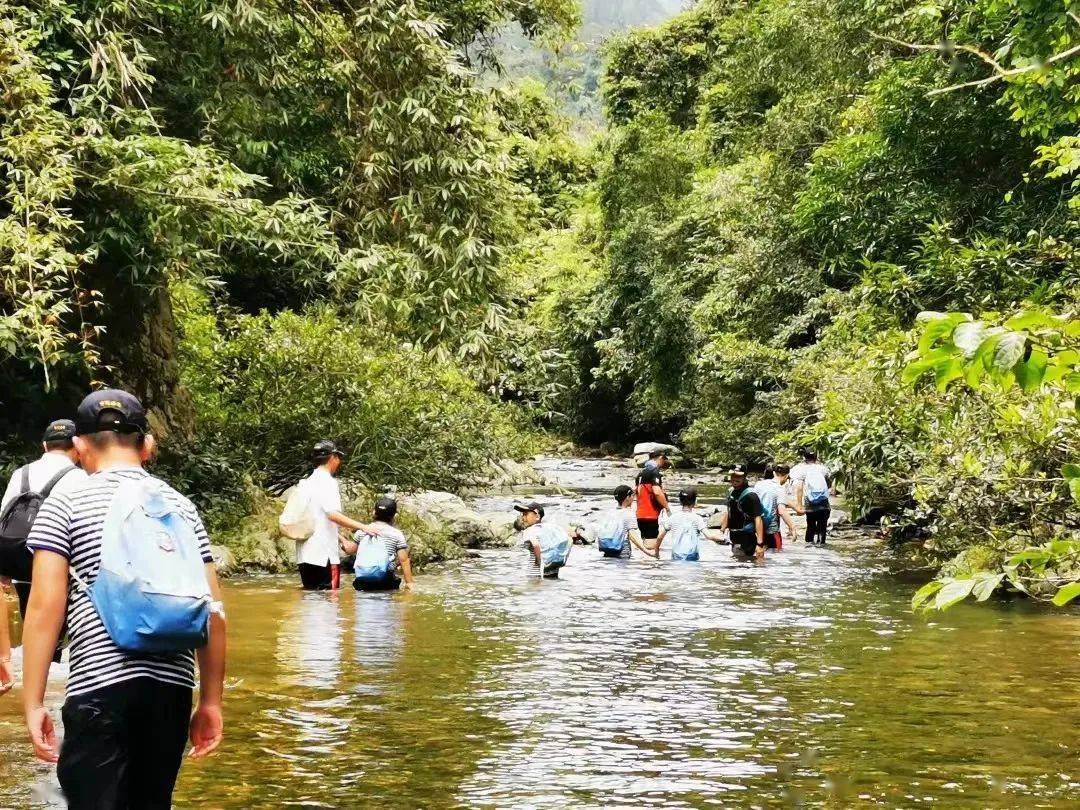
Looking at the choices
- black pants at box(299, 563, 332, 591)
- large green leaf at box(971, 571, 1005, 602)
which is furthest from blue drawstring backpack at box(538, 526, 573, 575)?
large green leaf at box(971, 571, 1005, 602)

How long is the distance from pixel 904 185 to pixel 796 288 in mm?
11035

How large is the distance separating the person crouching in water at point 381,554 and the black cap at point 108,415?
10.8 metres

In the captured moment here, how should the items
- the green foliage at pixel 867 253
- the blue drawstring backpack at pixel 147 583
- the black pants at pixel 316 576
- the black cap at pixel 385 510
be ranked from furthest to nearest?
1. the black cap at pixel 385 510
2. the black pants at pixel 316 576
3. the green foliage at pixel 867 253
4. the blue drawstring backpack at pixel 147 583

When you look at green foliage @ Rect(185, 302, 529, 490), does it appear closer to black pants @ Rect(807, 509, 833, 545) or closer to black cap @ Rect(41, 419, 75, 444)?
black pants @ Rect(807, 509, 833, 545)

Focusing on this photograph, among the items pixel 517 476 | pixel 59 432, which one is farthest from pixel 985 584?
pixel 517 476

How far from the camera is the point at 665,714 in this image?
8805 mm

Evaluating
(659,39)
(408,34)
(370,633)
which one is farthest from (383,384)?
(659,39)

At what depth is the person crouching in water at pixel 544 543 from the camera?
1745cm

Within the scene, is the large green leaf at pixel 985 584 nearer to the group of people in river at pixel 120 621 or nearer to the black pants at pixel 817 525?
the group of people in river at pixel 120 621

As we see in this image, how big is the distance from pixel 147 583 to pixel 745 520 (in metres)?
17.1

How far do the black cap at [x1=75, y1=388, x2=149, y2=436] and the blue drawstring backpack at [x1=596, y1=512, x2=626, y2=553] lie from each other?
1645 centimetres

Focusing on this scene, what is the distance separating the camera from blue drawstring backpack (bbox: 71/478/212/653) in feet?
13.2

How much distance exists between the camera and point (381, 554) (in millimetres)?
15219

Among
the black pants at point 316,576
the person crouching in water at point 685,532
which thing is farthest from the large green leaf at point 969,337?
the person crouching in water at point 685,532
